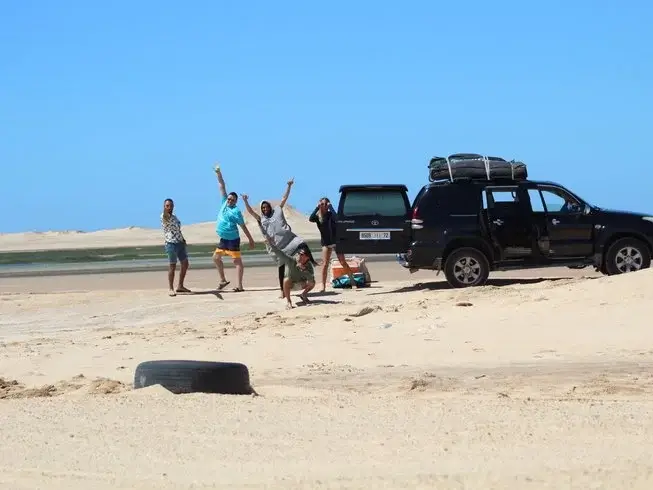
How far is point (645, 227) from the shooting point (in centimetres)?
1902

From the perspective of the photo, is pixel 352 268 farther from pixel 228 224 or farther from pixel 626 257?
pixel 626 257

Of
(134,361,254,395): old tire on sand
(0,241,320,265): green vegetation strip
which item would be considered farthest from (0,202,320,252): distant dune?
(134,361,254,395): old tire on sand

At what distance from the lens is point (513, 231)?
62.8ft

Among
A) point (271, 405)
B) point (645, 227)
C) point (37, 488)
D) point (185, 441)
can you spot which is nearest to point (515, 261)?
point (645, 227)

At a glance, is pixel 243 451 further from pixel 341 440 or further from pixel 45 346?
pixel 45 346

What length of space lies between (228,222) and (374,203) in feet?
8.26

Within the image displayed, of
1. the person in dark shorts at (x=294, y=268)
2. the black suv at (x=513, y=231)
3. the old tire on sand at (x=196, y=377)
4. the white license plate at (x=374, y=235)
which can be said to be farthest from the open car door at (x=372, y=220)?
the old tire on sand at (x=196, y=377)

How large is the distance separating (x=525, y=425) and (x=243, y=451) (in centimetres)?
197

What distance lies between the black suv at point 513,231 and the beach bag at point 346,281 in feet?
5.85

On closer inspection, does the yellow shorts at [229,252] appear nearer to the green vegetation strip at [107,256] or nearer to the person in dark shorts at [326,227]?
the person in dark shorts at [326,227]

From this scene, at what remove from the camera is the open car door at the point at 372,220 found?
19531mm

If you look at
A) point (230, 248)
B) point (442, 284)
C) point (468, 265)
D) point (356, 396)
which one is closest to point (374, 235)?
point (468, 265)

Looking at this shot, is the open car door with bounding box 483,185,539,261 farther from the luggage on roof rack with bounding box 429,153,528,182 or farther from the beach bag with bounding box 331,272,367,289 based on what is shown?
the beach bag with bounding box 331,272,367,289

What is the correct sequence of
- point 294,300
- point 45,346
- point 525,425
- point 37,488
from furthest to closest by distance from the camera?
point 294,300
point 45,346
point 525,425
point 37,488
